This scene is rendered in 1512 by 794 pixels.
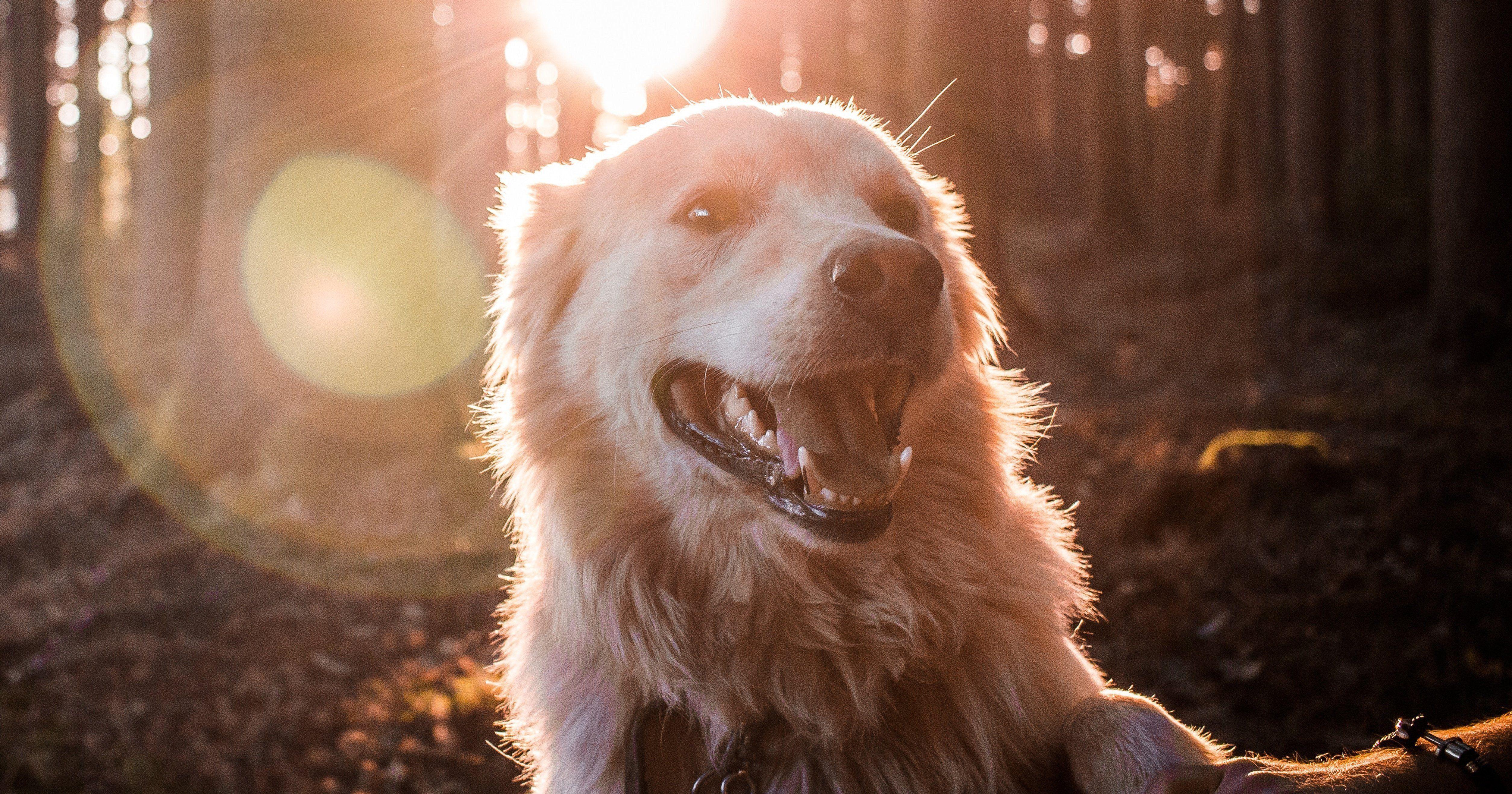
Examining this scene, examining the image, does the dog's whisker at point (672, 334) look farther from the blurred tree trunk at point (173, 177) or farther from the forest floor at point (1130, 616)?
the blurred tree trunk at point (173, 177)

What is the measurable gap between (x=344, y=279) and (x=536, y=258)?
4.21m

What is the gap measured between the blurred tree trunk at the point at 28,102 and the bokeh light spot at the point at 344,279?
19.9 meters

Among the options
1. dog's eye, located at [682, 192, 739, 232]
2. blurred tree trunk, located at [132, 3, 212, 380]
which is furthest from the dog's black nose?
blurred tree trunk, located at [132, 3, 212, 380]

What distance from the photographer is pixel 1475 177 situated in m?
6.94

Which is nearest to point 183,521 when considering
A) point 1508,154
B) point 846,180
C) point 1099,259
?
point 846,180

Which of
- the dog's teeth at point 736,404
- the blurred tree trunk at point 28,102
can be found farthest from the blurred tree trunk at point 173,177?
the blurred tree trunk at point 28,102

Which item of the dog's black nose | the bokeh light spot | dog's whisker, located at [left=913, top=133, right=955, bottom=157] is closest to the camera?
the dog's black nose

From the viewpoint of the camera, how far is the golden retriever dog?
2.26 metres

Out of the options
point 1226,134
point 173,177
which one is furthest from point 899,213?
point 1226,134

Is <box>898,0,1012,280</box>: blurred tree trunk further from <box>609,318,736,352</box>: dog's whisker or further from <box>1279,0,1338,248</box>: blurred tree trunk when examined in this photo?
<box>1279,0,1338,248</box>: blurred tree trunk

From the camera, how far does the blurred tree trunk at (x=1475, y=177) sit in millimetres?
6816

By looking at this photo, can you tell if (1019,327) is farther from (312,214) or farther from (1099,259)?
(1099,259)

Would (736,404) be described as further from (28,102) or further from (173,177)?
(28,102)

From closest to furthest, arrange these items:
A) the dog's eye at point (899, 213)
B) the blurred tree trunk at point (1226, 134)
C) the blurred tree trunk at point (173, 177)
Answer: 1. the dog's eye at point (899, 213)
2. the blurred tree trunk at point (173, 177)
3. the blurred tree trunk at point (1226, 134)
